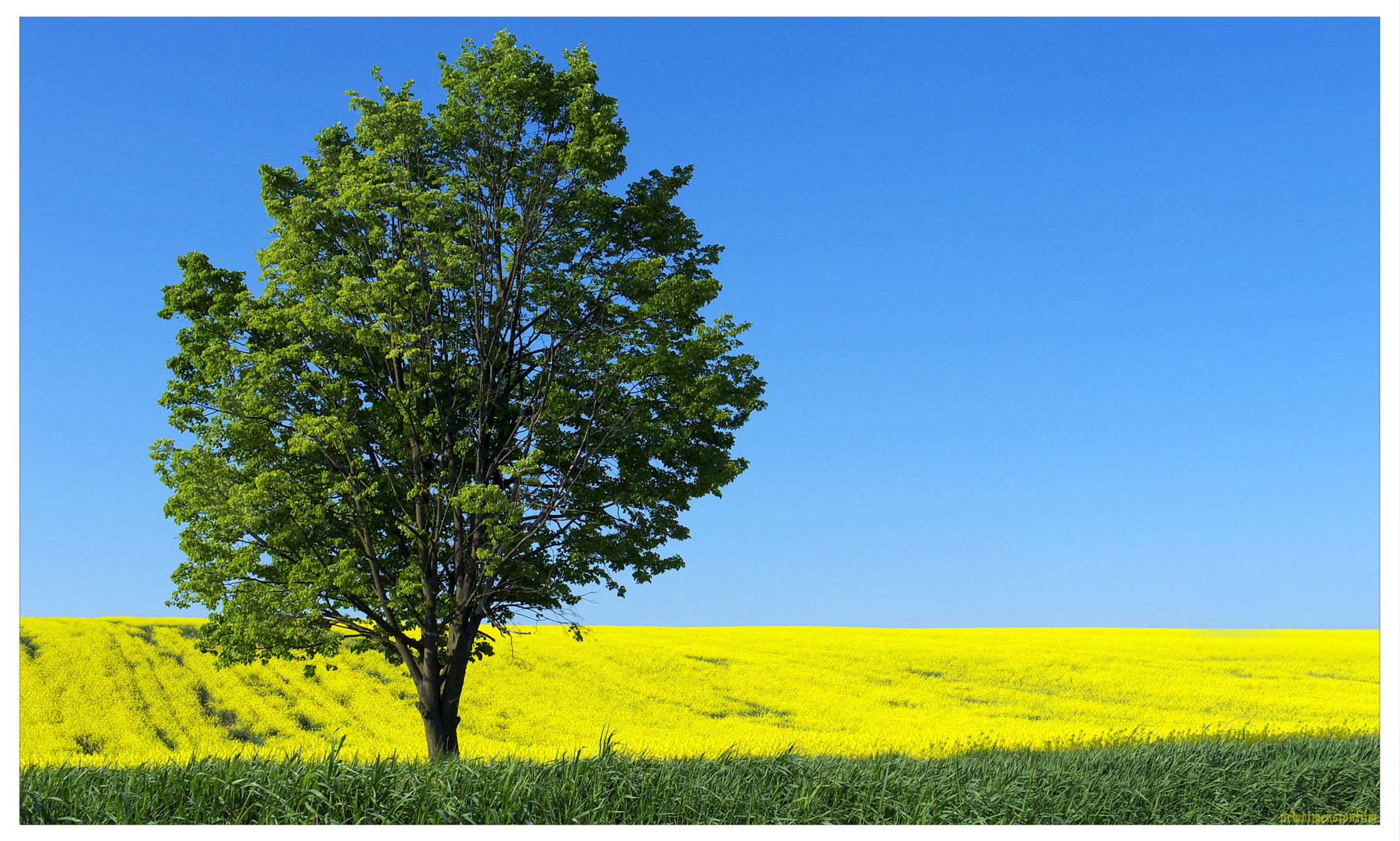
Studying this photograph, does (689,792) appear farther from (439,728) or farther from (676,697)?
(676,697)

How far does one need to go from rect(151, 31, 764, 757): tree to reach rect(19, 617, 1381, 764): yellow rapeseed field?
382 centimetres

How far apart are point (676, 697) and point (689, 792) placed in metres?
17.1

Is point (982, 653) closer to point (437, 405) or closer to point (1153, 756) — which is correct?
point (1153, 756)

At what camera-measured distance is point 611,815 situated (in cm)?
1075

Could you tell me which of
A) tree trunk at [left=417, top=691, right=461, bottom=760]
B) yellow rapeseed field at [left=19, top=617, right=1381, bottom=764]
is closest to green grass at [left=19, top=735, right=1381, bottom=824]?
tree trunk at [left=417, top=691, right=461, bottom=760]

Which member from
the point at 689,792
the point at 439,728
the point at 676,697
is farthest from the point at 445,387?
the point at 676,697

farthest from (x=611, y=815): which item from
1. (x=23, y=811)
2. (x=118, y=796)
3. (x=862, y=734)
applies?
(x=862, y=734)

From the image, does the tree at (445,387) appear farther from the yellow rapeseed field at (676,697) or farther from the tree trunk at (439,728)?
the yellow rapeseed field at (676,697)

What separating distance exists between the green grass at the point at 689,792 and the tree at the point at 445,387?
4344 millimetres

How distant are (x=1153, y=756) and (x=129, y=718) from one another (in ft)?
75.6

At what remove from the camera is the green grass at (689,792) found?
1027cm

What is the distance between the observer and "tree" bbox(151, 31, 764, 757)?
52.7ft

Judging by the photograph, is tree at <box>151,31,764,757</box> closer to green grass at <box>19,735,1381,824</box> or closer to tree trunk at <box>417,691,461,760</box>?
tree trunk at <box>417,691,461,760</box>

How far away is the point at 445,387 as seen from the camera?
17.0 meters
